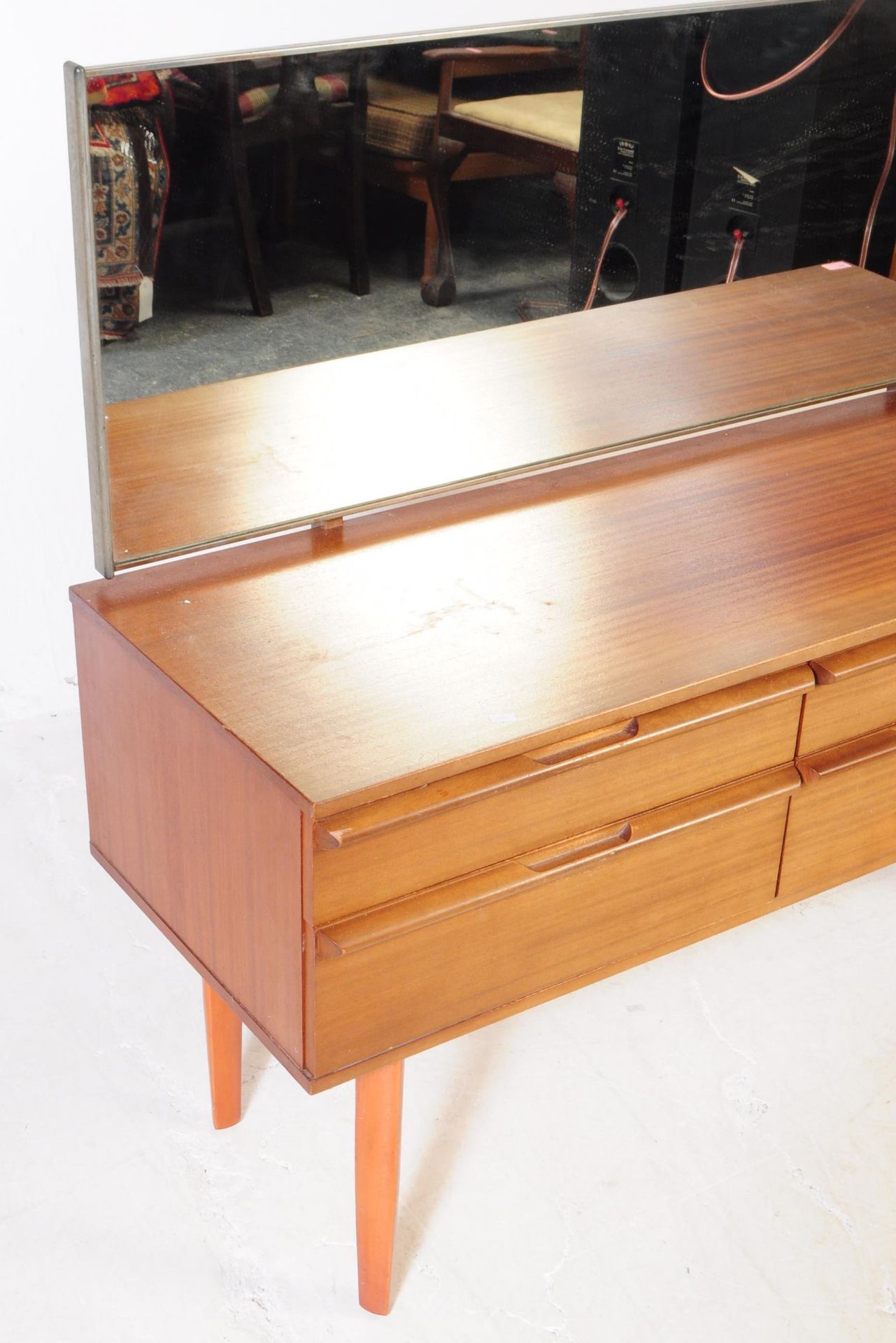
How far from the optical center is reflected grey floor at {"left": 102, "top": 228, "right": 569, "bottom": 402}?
1469 mm

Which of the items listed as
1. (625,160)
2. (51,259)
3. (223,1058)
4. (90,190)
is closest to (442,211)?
(625,160)

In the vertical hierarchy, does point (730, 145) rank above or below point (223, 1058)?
above

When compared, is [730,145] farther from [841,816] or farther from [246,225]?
[841,816]

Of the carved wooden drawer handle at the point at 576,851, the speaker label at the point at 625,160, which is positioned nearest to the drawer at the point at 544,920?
the carved wooden drawer handle at the point at 576,851

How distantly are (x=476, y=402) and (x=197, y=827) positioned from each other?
0.60 meters

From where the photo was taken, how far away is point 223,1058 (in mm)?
1749

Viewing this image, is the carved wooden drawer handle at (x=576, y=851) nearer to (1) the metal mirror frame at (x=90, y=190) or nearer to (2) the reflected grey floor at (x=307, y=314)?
(1) the metal mirror frame at (x=90, y=190)

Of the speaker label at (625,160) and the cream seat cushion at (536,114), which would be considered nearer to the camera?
the cream seat cushion at (536,114)

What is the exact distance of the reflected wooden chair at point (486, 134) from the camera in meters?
1.54

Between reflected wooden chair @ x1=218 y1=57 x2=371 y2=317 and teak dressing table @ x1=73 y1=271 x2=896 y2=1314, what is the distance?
17 cm

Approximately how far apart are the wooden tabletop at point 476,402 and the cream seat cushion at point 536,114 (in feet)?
0.69

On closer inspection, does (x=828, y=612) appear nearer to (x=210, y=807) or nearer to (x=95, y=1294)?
(x=210, y=807)

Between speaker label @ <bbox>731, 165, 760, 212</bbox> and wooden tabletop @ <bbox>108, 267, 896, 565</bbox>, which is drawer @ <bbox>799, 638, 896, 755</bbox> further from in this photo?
speaker label @ <bbox>731, 165, 760, 212</bbox>

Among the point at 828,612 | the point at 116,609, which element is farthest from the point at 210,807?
the point at 828,612
